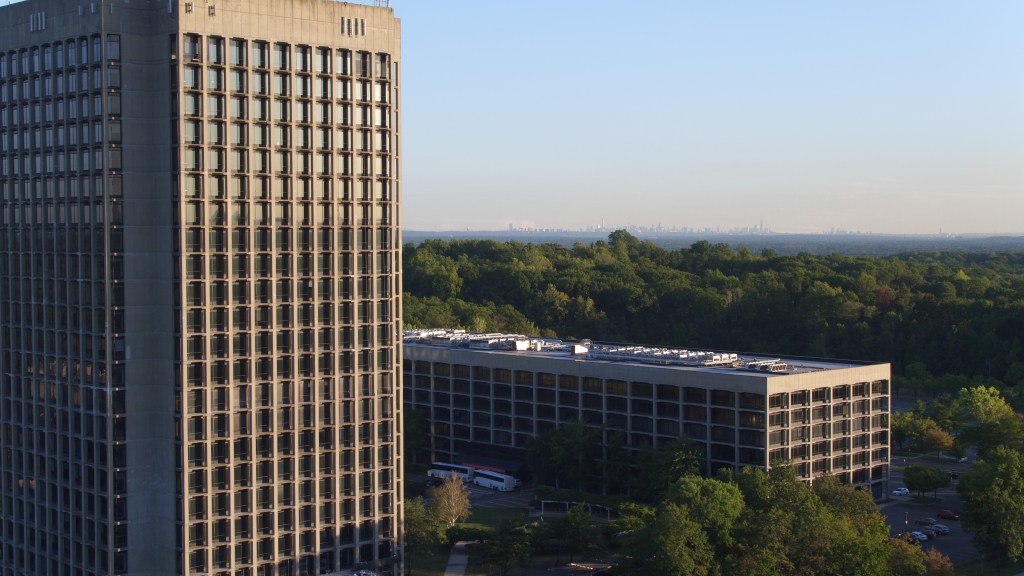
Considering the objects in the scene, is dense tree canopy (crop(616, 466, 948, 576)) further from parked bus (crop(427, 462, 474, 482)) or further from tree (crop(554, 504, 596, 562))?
parked bus (crop(427, 462, 474, 482))

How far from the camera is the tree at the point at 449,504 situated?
81375 millimetres

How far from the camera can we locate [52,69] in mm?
65188

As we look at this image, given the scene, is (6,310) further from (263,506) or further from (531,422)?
(531,422)

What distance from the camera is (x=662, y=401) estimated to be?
93.1 meters

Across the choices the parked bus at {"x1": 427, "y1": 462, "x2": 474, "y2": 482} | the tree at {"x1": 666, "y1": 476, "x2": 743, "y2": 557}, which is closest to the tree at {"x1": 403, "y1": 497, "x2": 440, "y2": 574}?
the tree at {"x1": 666, "y1": 476, "x2": 743, "y2": 557}

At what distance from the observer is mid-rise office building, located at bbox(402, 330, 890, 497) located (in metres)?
88.1

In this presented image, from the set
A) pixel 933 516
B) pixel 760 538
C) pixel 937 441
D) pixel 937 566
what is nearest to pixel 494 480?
pixel 933 516

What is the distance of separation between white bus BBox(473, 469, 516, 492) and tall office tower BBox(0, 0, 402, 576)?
28258 mm

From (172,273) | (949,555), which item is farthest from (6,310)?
(949,555)

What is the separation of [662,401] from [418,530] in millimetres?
25273

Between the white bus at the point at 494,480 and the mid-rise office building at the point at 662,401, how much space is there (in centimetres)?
398

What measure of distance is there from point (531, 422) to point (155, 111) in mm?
49319

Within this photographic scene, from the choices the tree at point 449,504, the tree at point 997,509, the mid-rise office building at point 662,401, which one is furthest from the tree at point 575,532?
the tree at point 997,509

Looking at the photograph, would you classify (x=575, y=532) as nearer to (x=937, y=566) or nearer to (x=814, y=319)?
(x=937, y=566)
